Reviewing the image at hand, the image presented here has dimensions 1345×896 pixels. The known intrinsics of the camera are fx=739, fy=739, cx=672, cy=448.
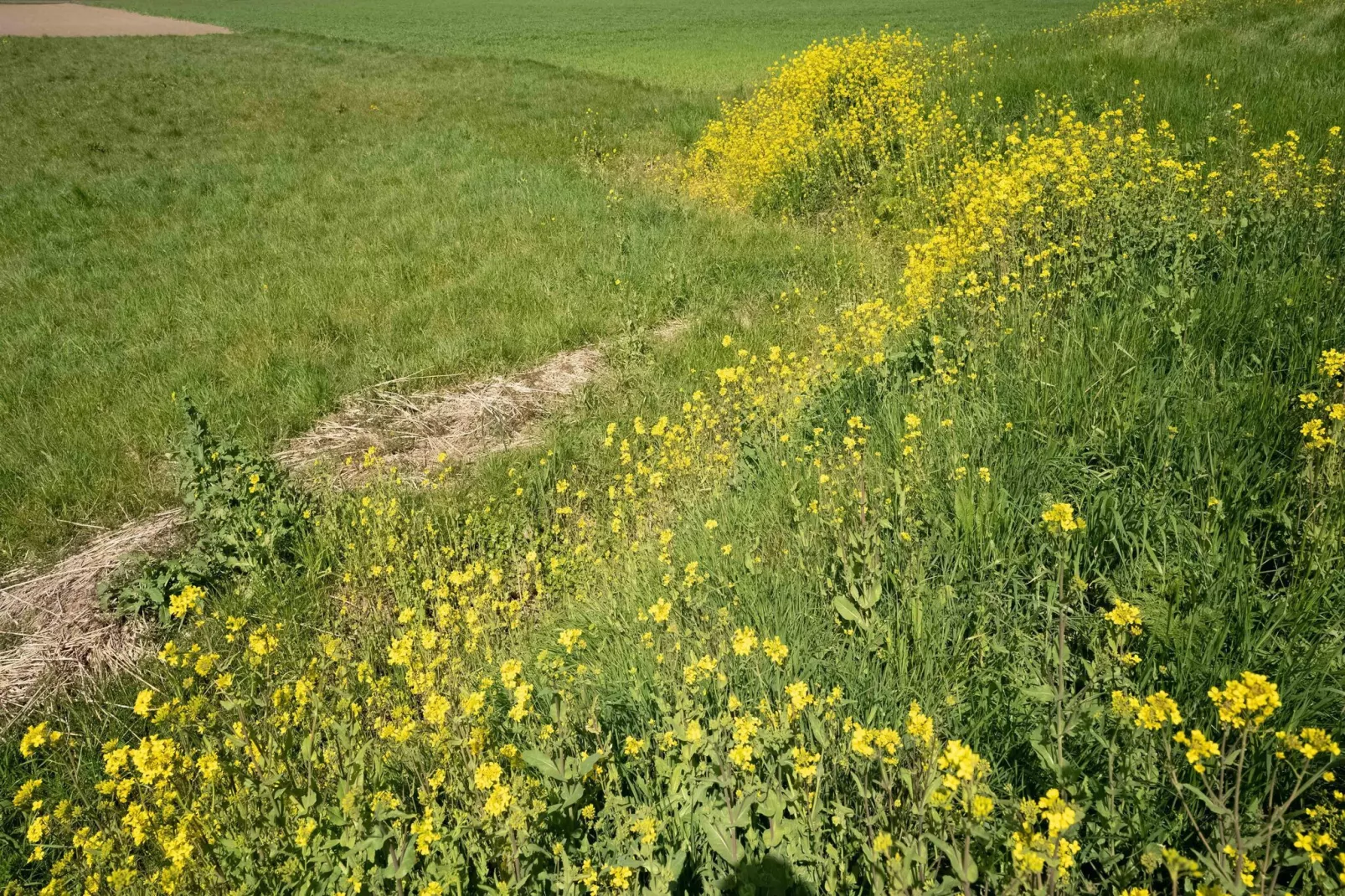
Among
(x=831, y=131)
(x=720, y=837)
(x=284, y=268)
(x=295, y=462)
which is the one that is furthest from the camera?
(x=831, y=131)

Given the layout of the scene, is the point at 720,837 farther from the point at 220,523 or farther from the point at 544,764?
the point at 220,523

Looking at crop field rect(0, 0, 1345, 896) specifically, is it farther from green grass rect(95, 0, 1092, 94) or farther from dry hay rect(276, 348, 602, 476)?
green grass rect(95, 0, 1092, 94)

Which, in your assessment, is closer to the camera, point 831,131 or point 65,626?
point 65,626

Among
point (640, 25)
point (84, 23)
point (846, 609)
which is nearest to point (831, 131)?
point (846, 609)

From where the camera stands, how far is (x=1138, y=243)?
469 cm

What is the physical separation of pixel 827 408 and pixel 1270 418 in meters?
2.10

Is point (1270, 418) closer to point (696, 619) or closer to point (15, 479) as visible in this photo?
point (696, 619)

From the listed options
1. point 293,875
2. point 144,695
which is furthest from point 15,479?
point 293,875

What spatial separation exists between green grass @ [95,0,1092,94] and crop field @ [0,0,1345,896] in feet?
38.6

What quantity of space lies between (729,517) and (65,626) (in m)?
3.59

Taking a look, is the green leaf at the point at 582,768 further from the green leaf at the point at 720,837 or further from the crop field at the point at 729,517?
the green leaf at the point at 720,837

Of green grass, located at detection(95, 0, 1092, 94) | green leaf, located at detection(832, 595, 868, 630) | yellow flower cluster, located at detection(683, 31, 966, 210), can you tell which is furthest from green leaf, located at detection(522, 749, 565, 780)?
green grass, located at detection(95, 0, 1092, 94)

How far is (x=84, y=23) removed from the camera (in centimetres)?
3650

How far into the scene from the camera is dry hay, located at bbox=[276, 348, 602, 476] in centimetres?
537
